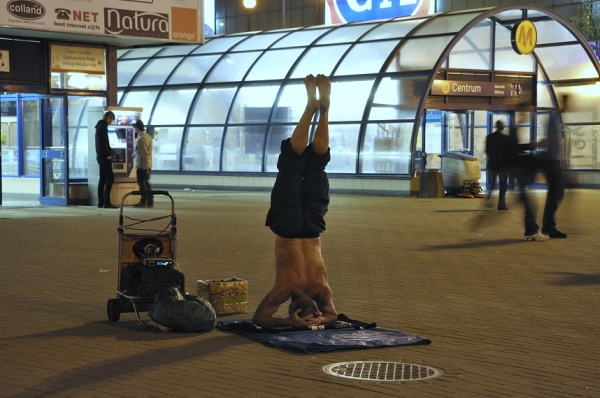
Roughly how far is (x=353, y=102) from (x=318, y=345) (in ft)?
74.1

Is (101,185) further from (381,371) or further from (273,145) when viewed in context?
(381,371)

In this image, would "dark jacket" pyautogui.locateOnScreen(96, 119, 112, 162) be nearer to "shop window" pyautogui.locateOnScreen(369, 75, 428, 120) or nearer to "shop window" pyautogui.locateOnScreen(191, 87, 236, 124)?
"shop window" pyautogui.locateOnScreen(369, 75, 428, 120)

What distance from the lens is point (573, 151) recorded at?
111ft

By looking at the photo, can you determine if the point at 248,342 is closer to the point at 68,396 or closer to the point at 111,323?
the point at 111,323

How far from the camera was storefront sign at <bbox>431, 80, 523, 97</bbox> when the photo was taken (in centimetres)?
2827

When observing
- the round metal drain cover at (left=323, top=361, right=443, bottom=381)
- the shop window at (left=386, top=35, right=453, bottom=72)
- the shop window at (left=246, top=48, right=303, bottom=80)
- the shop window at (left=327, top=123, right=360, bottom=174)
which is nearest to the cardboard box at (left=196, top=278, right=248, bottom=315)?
the round metal drain cover at (left=323, top=361, right=443, bottom=381)

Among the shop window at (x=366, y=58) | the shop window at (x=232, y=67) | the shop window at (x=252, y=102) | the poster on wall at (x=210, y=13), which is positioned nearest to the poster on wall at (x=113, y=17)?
the shop window at (x=366, y=58)

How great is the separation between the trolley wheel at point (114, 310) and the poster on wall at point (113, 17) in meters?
12.3

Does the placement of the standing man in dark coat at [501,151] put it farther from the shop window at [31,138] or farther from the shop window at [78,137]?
the shop window at [31,138]

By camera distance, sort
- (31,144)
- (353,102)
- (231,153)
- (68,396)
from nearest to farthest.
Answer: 1. (68,396)
2. (31,144)
3. (353,102)
4. (231,153)

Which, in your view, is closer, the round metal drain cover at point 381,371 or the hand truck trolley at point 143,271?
the round metal drain cover at point 381,371

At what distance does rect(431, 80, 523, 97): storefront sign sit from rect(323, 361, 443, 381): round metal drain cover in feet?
73.0

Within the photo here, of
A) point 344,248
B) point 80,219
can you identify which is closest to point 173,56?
point 80,219

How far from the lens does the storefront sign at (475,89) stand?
28266mm
